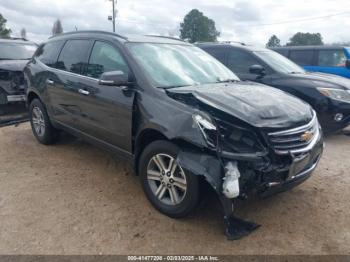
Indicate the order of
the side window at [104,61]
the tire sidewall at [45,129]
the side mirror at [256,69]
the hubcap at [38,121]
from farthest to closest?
the side mirror at [256,69]
the hubcap at [38,121]
the tire sidewall at [45,129]
the side window at [104,61]

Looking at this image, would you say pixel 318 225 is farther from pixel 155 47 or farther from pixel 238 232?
pixel 155 47

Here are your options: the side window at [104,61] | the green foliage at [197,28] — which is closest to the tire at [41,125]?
the side window at [104,61]

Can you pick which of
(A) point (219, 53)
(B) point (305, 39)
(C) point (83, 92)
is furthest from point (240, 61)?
(B) point (305, 39)

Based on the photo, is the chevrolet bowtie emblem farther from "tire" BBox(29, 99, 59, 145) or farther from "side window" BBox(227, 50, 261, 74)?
"tire" BBox(29, 99, 59, 145)

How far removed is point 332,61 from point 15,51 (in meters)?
8.79

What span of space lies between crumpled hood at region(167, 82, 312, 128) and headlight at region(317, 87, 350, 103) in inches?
101

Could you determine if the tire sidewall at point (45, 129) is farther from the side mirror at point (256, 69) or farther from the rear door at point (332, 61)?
the rear door at point (332, 61)

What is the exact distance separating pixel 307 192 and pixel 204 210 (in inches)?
53.5

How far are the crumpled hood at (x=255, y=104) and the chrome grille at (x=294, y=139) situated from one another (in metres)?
0.07

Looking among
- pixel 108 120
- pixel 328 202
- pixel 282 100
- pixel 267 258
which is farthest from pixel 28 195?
pixel 328 202

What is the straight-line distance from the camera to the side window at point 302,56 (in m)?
9.80

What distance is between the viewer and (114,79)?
3.53 m

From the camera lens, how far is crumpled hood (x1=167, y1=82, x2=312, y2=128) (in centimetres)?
303

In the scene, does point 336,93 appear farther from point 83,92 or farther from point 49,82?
point 49,82
